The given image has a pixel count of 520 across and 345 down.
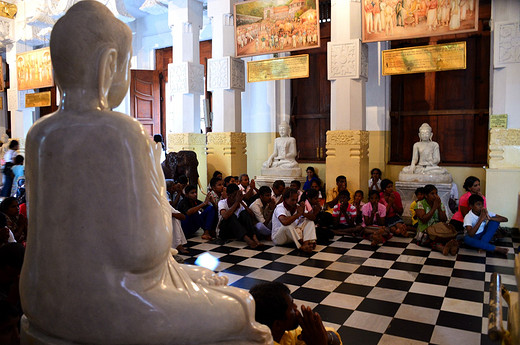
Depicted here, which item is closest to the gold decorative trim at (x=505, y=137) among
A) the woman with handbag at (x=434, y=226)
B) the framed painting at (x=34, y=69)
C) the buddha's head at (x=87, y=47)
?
the woman with handbag at (x=434, y=226)

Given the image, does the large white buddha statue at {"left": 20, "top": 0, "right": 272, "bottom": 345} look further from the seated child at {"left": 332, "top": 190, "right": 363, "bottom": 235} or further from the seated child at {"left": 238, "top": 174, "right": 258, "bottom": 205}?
the seated child at {"left": 332, "top": 190, "right": 363, "bottom": 235}

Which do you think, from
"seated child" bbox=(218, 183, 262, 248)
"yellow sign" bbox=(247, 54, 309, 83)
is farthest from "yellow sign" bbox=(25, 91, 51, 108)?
"seated child" bbox=(218, 183, 262, 248)

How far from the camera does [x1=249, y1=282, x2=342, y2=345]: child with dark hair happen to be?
1955mm

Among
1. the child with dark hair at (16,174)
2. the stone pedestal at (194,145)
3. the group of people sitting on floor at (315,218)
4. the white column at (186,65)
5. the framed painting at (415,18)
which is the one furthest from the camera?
the stone pedestal at (194,145)

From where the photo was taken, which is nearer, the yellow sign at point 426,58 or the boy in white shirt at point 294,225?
the boy in white shirt at point 294,225

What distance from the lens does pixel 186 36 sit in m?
9.55

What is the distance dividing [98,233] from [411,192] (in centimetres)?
693

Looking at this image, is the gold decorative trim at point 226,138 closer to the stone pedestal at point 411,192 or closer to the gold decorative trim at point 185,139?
the gold decorative trim at point 185,139

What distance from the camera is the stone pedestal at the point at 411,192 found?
7189mm

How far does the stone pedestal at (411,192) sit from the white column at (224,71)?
12.2ft

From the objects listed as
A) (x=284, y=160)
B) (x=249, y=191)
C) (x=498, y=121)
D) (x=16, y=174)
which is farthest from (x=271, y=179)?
(x=16, y=174)

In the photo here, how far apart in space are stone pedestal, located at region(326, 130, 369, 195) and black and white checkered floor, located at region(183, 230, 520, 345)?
186 centimetres

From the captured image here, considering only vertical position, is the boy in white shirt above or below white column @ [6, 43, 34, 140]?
below

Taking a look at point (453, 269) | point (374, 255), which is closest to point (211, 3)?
point (374, 255)
